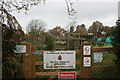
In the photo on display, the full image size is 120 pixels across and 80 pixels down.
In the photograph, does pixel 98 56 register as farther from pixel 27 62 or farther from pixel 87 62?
pixel 27 62

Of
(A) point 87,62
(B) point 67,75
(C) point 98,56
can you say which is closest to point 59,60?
→ (B) point 67,75

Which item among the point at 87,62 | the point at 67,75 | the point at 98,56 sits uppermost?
the point at 98,56

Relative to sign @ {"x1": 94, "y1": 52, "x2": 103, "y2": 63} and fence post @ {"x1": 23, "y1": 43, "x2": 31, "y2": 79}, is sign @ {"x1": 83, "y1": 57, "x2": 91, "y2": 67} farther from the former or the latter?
fence post @ {"x1": 23, "y1": 43, "x2": 31, "y2": 79}

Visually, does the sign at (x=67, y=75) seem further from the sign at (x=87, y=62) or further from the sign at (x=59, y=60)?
the sign at (x=87, y=62)

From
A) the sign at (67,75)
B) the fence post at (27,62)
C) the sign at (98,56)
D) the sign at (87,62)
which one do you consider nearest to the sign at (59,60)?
the sign at (67,75)

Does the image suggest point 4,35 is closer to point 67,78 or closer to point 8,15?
point 8,15

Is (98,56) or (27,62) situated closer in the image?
(27,62)

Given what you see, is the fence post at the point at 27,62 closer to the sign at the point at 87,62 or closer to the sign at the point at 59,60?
the sign at the point at 59,60

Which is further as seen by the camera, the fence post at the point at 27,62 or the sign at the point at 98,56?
the sign at the point at 98,56

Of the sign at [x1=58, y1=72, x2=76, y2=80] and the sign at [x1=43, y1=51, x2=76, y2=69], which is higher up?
the sign at [x1=43, y1=51, x2=76, y2=69]

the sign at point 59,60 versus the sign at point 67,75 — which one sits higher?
the sign at point 59,60

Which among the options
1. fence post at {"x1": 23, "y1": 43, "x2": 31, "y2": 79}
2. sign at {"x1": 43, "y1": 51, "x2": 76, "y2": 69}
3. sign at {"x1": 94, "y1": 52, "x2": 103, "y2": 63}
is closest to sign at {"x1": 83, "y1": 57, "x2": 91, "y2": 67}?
sign at {"x1": 94, "y1": 52, "x2": 103, "y2": 63}

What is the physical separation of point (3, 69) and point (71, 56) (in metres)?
1.85

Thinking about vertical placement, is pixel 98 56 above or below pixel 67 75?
above
